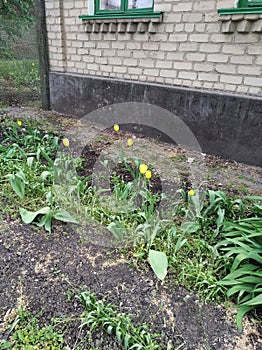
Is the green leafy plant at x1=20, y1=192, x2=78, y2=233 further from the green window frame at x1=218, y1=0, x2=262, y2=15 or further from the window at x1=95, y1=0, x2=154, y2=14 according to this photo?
the window at x1=95, y1=0, x2=154, y2=14

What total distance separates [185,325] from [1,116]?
4.58 m

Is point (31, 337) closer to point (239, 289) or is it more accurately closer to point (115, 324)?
point (115, 324)

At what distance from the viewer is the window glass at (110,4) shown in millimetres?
4043

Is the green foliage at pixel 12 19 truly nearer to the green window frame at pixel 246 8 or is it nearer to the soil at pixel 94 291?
the green window frame at pixel 246 8

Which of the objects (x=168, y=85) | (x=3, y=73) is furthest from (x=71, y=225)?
(x=3, y=73)

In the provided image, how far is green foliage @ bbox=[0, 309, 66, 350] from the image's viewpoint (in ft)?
4.48

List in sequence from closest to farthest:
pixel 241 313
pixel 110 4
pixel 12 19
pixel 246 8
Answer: pixel 241 313 → pixel 246 8 → pixel 110 4 → pixel 12 19

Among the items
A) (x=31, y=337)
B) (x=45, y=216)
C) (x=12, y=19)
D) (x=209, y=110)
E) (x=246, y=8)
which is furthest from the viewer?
(x=12, y=19)

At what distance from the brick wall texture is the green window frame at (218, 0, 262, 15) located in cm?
13

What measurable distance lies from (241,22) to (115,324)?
10.4 ft

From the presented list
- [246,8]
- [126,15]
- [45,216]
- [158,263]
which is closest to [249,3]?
[246,8]

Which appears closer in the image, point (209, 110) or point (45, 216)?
point (45, 216)

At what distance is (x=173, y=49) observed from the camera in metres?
3.60

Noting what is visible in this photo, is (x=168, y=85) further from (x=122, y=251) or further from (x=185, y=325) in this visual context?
(x=185, y=325)
